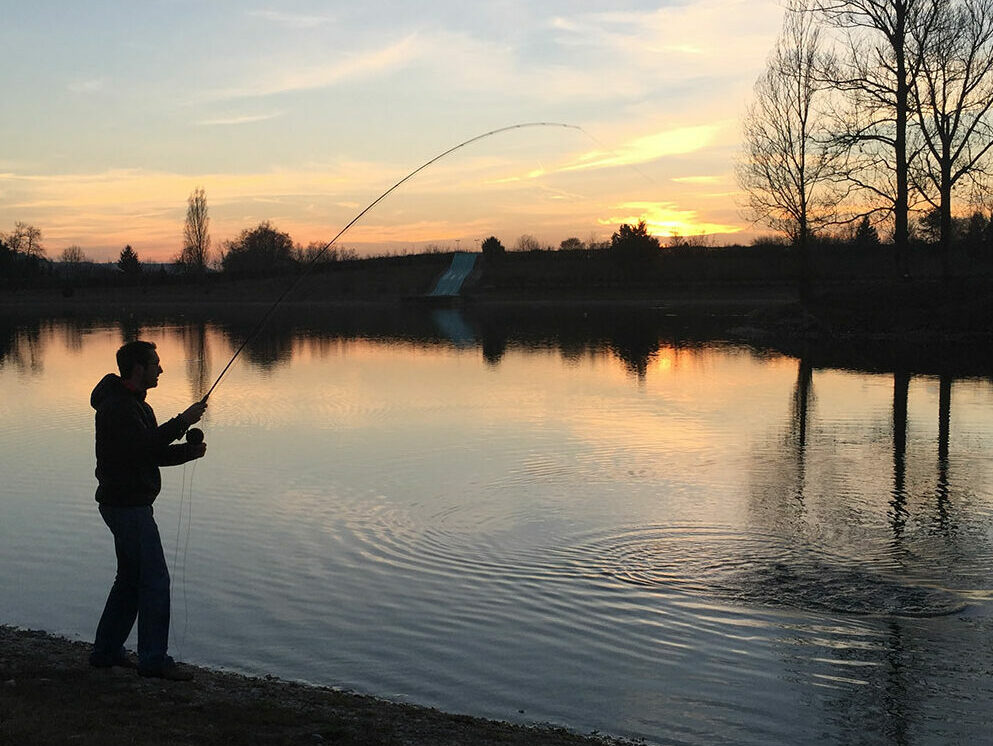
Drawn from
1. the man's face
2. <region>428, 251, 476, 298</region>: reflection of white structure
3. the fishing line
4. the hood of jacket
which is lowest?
the fishing line

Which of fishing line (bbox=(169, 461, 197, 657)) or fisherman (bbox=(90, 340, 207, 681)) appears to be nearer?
fisherman (bbox=(90, 340, 207, 681))

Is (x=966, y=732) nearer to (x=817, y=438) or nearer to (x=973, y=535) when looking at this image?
(x=973, y=535)

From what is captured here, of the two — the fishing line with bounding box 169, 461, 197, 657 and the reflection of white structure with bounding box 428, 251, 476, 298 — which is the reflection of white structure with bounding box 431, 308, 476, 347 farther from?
the fishing line with bounding box 169, 461, 197, 657

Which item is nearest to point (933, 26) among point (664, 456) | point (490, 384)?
point (490, 384)

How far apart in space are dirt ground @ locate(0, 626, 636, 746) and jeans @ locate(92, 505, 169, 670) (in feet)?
0.75

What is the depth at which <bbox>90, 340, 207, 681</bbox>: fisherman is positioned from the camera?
6.23 meters

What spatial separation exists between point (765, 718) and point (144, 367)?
4.31 meters

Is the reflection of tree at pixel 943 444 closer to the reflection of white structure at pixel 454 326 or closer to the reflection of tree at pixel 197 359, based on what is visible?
the reflection of tree at pixel 197 359

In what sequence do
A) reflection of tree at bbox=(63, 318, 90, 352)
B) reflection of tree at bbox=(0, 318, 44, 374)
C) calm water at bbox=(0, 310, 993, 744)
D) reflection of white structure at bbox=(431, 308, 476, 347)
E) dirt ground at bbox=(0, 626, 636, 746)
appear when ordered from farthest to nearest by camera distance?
reflection of white structure at bbox=(431, 308, 476, 347) < reflection of tree at bbox=(63, 318, 90, 352) < reflection of tree at bbox=(0, 318, 44, 374) < calm water at bbox=(0, 310, 993, 744) < dirt ground at bbox=(0, 626, 636, 746)

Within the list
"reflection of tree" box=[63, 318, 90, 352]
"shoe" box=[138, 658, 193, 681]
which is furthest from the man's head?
"reflection of tree" box=[63, 318, 90, 352]

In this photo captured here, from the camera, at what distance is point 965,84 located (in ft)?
116

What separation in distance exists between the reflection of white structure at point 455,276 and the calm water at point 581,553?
64512mm

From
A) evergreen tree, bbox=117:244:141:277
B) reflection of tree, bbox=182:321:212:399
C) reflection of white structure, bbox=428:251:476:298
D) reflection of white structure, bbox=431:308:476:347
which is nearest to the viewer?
reflection of tree, bbox=182:321:212:399

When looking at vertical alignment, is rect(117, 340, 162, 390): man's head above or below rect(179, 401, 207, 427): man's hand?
above
